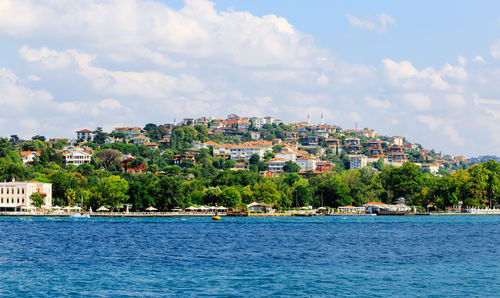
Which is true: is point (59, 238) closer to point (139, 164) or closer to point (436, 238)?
point (436, 238)

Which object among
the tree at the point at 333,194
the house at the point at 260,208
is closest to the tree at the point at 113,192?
the house at the point at 260,208

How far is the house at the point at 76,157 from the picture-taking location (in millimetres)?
193500

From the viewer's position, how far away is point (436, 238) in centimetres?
6166

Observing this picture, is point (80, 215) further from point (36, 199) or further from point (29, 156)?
point (29, 156)

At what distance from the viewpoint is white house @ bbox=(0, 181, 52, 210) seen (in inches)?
4756

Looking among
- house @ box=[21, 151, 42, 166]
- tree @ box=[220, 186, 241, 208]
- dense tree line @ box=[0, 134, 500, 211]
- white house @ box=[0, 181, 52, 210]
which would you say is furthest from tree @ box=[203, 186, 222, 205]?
house @ box=[21, 151, 42, 166]

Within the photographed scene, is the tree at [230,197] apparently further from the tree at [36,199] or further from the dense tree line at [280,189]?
the tree at [36,199]

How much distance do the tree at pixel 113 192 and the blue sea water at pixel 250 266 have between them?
54566mm

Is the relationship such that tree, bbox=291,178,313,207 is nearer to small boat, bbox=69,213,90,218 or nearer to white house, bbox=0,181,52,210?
small boat, bbox=69,213,90,218

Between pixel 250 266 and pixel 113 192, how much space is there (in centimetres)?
8069

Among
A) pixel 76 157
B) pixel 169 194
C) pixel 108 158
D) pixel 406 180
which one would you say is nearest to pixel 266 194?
pixel 169 194

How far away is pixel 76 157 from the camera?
195250mm

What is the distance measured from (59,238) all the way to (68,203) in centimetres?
6773

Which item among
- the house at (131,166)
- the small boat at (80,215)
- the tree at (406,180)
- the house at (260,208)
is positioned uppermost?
the house at (131,166)
